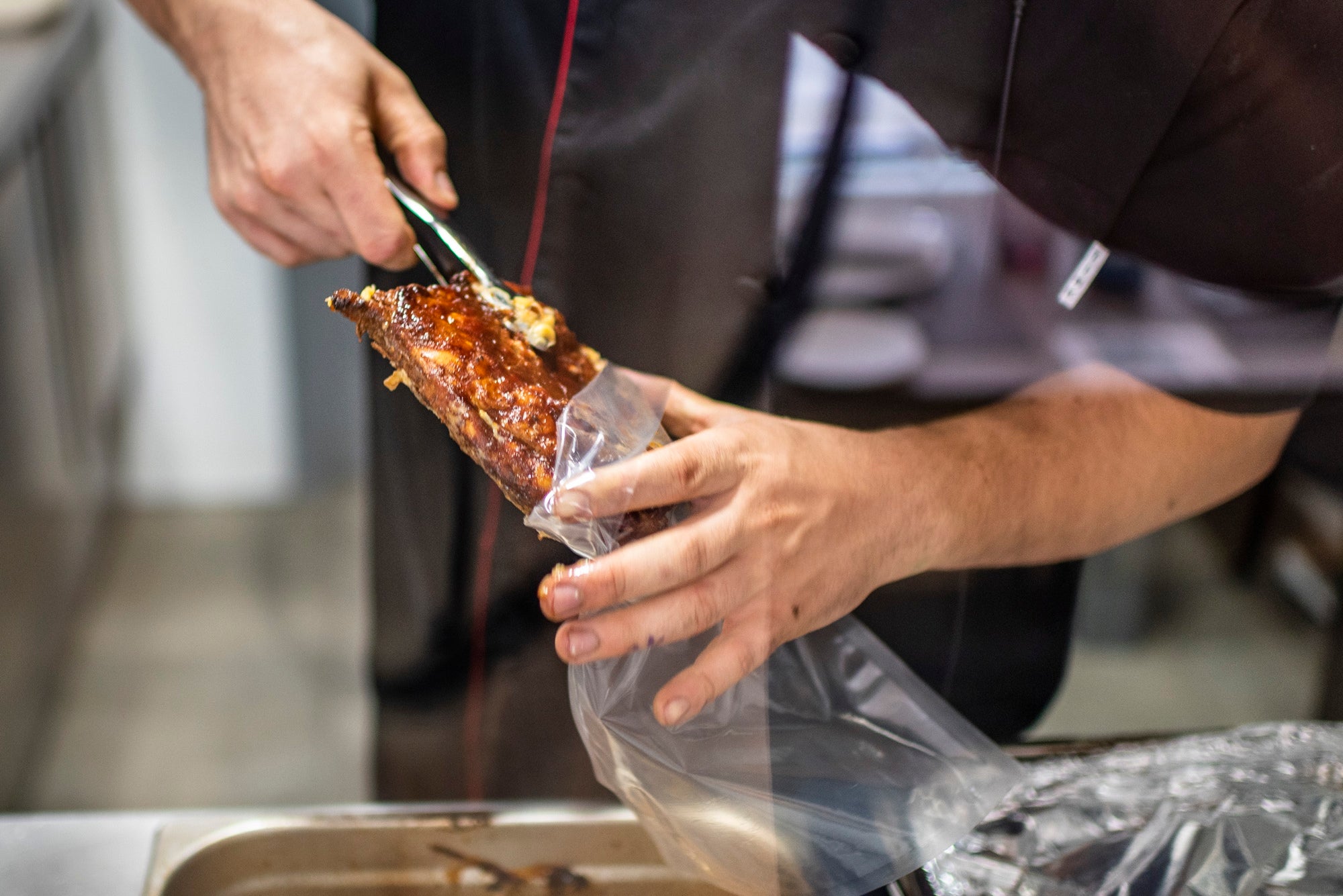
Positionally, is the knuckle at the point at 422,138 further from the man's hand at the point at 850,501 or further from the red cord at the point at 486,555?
the man's hand at the point at 850,501

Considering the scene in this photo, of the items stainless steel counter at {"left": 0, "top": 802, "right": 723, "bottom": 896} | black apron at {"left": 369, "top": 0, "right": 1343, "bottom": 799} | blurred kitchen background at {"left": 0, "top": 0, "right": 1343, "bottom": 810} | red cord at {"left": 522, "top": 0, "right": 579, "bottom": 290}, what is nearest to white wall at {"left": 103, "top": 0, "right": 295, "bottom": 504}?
blurred kitchen background at {"left": 0, "top": 0, "right": 1343, "bottom": 810}

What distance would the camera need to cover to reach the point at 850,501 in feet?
2.13

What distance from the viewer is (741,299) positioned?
0.87 m

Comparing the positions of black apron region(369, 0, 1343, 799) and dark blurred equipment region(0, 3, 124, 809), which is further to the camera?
dark blurred equipment region(0, 3, 124, 809)

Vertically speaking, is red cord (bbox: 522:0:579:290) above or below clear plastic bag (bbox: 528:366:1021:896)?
above

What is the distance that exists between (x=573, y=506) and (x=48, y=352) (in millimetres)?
1633

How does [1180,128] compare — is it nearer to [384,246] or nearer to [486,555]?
[384,246]

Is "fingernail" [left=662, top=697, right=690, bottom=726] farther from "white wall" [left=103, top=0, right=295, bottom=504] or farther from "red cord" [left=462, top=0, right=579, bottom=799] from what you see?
"white wall" [left=103, top=0, right=295, bottom=504]

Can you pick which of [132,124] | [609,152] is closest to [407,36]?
[609,152]

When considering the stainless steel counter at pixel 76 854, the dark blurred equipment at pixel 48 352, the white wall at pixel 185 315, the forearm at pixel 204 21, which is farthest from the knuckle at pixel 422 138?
the white wall at pixel 185 315

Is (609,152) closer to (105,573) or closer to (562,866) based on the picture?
(562,866)

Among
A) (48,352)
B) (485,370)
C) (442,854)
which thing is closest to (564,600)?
(485,370)

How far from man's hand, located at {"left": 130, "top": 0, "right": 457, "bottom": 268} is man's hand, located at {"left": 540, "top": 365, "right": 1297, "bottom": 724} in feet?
0.85

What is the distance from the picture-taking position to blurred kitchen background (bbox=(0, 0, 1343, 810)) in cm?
79
